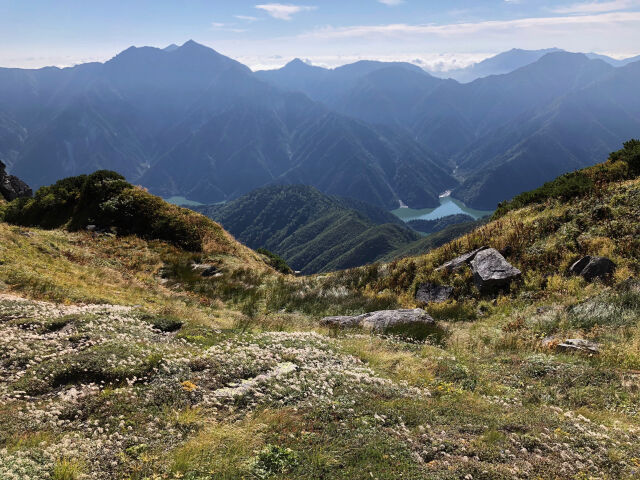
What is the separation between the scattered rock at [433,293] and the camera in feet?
65.1

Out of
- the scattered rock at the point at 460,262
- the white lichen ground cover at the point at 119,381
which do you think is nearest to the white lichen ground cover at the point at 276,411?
the white lichen ground cover at the point at 119,381

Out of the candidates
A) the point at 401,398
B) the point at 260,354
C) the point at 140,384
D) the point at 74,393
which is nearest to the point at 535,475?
the point at 401,398

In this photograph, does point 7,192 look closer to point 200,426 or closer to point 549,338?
point 200,426

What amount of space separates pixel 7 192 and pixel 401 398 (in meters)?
65.0

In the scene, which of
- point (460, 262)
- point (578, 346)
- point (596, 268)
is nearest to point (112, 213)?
point (460, 262)

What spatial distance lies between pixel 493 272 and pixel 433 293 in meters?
3.34

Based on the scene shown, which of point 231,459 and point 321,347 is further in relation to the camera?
point 321,347

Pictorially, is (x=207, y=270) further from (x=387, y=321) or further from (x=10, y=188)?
(x=10, y=188)

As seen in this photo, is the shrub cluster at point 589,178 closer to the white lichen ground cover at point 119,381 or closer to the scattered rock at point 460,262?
the scattered rock at point 460,262

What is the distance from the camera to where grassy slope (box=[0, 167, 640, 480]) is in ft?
22.1

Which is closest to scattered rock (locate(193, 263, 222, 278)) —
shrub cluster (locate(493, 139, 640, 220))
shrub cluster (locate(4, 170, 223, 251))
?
shrub cluster (locate(4, 170, 223, 251))

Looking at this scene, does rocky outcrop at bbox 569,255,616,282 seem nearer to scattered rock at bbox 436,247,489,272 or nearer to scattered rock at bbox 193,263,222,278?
scattered rock at bbox 436,247,489,272

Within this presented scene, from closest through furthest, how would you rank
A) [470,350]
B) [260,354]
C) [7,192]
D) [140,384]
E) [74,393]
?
[74,393] → [140,384] → [260,354] → [470,350] → [7,192]

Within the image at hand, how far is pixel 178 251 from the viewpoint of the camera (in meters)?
29.6
